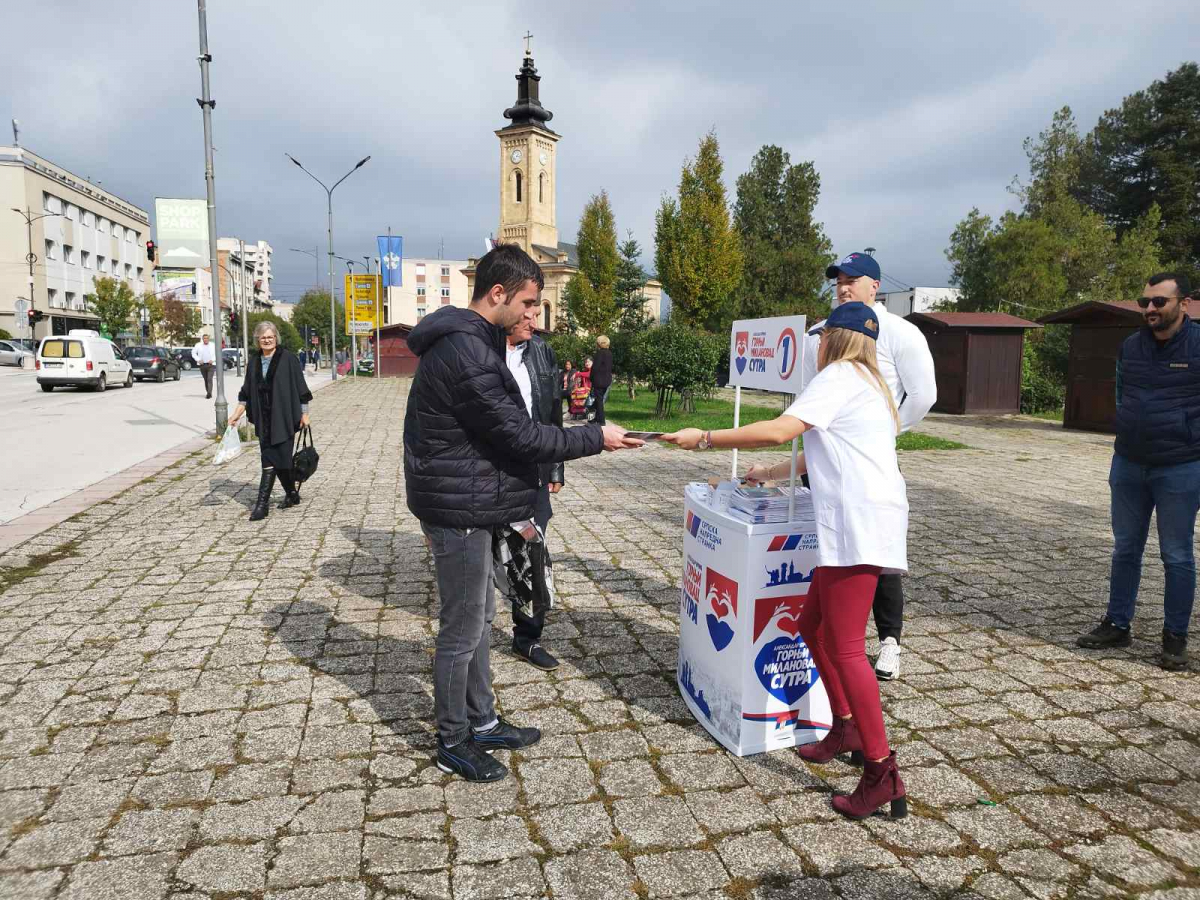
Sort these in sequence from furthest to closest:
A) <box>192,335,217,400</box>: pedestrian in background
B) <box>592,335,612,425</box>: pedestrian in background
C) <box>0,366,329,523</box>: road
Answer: <box>192,335,217,400</box>: pedestrian in background → <box>592,335,612,425</box>: pedestrian in background → <box>0,366,329,523</box>: road

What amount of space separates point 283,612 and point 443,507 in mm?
2689

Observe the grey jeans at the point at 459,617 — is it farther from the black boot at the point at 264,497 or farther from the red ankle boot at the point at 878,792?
the black boot at the point at 264,497

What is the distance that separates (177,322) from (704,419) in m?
74.7

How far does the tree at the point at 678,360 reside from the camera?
59.5ft

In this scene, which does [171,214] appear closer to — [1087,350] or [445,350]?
[445,350]

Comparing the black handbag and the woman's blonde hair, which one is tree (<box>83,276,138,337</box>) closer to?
the black handbag

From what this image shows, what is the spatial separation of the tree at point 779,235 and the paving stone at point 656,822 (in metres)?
48.5

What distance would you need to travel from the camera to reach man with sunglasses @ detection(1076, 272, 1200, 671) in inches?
161

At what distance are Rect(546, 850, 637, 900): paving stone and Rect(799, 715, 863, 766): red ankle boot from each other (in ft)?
3.39

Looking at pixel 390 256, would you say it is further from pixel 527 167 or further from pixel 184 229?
pixel 527 167

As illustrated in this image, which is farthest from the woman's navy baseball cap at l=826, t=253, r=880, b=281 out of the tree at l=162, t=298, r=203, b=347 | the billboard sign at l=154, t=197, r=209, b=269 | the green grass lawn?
the tree at l=162, t=298, r=203, b=347

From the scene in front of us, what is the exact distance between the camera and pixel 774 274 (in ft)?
168

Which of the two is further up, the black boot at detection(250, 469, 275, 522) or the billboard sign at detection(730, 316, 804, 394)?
the billboard sign at detection(730, 316, 804, 394)

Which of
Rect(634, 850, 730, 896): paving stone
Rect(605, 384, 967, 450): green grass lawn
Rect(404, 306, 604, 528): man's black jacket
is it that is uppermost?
Rect(404, 306, 604, 528): man's black jacket
